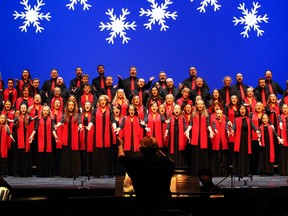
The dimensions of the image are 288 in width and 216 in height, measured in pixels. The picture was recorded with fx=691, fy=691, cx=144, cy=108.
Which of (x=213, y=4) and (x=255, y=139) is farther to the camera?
(x=213, y=4)

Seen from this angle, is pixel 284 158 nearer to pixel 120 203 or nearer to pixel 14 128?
pixel 14 128

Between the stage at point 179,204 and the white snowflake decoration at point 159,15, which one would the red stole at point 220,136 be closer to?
the white snowflake decoration at point 159,15

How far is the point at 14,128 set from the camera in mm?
12781

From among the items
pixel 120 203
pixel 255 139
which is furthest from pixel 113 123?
pixel 120 203

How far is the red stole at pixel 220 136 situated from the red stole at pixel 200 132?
0.17m

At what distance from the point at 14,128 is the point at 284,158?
5015 mm

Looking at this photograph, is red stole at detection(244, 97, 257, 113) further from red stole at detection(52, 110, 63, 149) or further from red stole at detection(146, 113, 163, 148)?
red stole at detection(52, 110, 63, 149)

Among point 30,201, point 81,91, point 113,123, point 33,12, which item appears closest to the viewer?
point 30,201

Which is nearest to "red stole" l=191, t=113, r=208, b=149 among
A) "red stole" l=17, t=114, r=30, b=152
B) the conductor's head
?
"red stole" l=17, t=114, r=30, b=152

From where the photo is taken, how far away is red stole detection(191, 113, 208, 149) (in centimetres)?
1245

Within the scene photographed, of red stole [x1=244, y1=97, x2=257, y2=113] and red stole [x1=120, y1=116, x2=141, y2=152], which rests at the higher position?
red stole [x1=244, y1=97, x2=257, y2=113]

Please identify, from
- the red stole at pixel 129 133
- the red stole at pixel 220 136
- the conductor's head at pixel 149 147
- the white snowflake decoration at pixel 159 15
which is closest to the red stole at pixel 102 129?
the red stole at pixel 129 133

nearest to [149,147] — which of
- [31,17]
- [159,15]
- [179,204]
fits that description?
[179,204]

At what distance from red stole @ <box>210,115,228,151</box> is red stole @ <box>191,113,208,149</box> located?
0.17m
